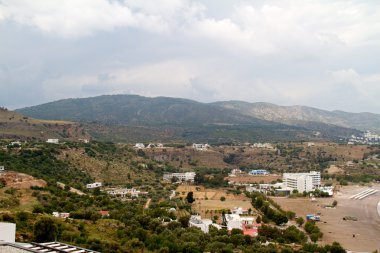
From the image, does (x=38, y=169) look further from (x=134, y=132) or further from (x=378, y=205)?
(x=134, y=132)

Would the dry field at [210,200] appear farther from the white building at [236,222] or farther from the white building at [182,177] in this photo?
the white building at [182,177]

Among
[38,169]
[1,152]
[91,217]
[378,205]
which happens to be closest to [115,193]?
[38,169]

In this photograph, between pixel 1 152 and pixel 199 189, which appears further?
pixel 199 189

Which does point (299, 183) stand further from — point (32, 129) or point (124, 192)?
point (32, 129)

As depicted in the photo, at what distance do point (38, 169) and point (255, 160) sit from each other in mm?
78137

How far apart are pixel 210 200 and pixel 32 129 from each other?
241 feet

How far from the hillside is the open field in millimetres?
70405

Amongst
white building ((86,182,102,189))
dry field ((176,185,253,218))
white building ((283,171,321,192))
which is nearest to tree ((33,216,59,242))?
dry field ((176,185,253,218))

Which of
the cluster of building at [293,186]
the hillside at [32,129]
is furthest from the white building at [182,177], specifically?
the hillside at [32,129]

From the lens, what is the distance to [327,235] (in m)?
54.3

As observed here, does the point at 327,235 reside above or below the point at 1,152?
below

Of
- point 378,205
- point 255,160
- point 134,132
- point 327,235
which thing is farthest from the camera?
point 134,132

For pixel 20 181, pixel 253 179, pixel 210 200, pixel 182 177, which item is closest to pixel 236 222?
pixel 210 200

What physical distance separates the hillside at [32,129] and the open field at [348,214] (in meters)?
70.4
